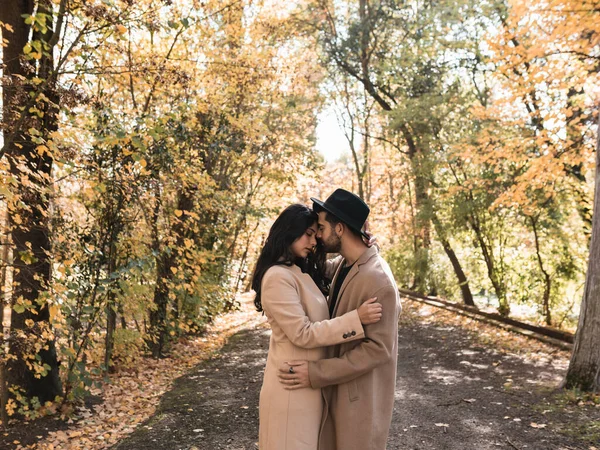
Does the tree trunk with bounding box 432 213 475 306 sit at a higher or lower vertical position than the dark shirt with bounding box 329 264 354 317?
lower

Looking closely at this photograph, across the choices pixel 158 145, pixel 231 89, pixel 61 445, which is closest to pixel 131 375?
pixel 61 445

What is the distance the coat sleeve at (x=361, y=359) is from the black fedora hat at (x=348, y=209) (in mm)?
491

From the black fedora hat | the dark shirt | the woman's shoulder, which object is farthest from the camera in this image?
the dark shirt

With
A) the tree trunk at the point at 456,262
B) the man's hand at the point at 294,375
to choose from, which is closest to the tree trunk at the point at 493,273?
the tree trunk at the point at 456,262

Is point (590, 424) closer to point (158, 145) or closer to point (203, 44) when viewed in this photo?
point (158, 145)

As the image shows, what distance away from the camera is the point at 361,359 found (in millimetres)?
2838

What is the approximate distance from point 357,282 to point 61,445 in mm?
4032

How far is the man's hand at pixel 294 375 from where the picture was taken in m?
2.84

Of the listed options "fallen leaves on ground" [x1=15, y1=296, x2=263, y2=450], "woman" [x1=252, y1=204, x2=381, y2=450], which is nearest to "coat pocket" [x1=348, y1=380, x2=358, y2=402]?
"woman" [x1=252, y1=204, x2=381, y2=450]

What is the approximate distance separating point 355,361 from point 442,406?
4.16 meters

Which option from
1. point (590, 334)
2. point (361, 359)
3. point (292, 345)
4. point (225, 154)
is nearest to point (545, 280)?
point (590, 334)

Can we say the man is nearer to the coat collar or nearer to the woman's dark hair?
the coat collar

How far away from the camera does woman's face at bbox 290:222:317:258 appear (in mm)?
3080

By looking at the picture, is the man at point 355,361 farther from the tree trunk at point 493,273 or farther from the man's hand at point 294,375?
the tree trunk at point 493,273
